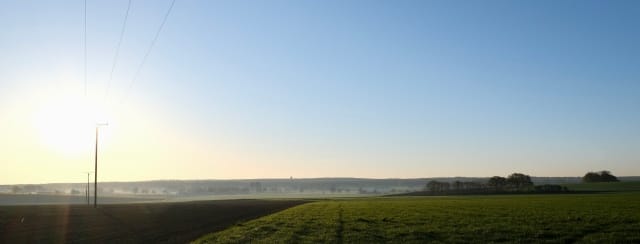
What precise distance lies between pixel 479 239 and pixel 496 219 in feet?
40.6

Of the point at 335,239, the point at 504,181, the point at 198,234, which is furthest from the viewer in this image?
the point at 504,181

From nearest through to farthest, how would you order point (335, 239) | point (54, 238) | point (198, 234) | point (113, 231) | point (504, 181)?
point (335, 239) → point (54, 238) → point (198, 234) → point (113, 231) → point (504, 181)

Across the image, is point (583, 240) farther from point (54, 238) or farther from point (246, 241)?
point (54, 238)

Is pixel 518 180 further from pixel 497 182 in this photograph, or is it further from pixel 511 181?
pixel 497 182

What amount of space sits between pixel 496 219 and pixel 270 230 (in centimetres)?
1425

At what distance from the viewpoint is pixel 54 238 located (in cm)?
3195

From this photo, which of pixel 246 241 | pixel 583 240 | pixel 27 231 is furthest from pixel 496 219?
pixel 27 231

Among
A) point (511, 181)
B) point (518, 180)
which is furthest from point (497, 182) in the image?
point (518, 180)

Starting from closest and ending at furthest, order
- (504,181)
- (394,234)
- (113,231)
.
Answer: (394,234)
(113,231)
(504,181)

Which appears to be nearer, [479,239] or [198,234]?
[479,239]

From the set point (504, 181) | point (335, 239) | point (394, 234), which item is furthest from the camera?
point (504, 181)

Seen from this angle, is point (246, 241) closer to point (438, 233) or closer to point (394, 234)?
point (394, 234)

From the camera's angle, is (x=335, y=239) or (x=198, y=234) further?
(x=198, y=234)

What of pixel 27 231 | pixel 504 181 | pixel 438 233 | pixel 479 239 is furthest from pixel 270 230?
pixel 504 181
